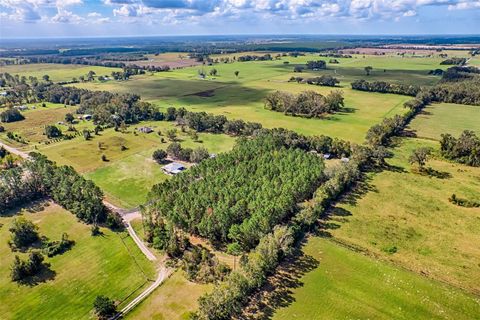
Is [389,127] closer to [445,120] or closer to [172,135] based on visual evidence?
[445,120]

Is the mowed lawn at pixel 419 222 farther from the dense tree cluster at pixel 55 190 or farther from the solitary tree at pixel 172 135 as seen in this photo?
the solitary tree at pixel 172 135

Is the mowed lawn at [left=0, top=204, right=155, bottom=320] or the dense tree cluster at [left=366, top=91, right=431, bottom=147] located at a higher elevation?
the dense tree cluster at [left=366, top=91, right=431, bottom=147]

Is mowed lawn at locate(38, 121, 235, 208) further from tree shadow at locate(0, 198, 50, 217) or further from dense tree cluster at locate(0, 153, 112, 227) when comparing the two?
tree shadow at locate(0, 198, 50, 217)

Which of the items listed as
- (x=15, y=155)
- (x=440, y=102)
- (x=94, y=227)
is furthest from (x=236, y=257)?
(x=440, y=102)

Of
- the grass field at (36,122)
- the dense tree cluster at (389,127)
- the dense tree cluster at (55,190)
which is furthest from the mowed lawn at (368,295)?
the grass field at (36,122)

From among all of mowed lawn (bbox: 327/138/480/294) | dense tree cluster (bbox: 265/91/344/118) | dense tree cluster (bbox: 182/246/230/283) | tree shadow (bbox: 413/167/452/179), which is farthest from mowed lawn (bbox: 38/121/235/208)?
tree shadow (bbox: 413/167/452/179)

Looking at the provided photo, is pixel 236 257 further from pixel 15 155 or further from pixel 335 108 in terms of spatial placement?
pixel 335 108
